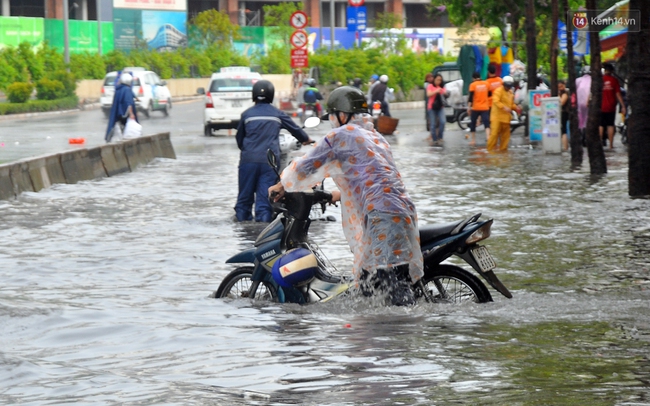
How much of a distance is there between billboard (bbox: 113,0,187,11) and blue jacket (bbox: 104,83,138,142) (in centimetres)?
5194

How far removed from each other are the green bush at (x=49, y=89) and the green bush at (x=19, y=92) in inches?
104

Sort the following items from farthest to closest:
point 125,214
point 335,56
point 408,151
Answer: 1. point 335,56
2. point 408,151
3. point 125,214

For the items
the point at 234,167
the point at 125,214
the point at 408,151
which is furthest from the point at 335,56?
the point at 125,214

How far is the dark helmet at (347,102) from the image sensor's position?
8461mm

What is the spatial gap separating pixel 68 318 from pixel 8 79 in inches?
1940

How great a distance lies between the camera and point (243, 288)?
9227 mm

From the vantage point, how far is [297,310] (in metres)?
8.57

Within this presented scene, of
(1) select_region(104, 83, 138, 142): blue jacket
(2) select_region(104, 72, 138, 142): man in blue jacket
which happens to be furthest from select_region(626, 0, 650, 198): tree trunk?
(1) select_region(104, 83, 138, 142): blue jacket

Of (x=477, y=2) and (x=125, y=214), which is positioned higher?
(x=477, y=2)

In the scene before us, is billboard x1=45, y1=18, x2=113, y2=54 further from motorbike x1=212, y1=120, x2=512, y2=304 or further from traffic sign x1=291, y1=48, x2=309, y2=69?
motorbike x1=212, y1=120, x2=512, y2=304

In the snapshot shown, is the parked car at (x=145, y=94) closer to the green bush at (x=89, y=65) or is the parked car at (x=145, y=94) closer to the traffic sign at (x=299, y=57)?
the traffic sign at (x=299, y=57)

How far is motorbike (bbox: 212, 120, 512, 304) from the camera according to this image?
26.8 ft

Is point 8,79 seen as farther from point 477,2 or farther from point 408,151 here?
point 408,151

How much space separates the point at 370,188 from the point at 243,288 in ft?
4.83
